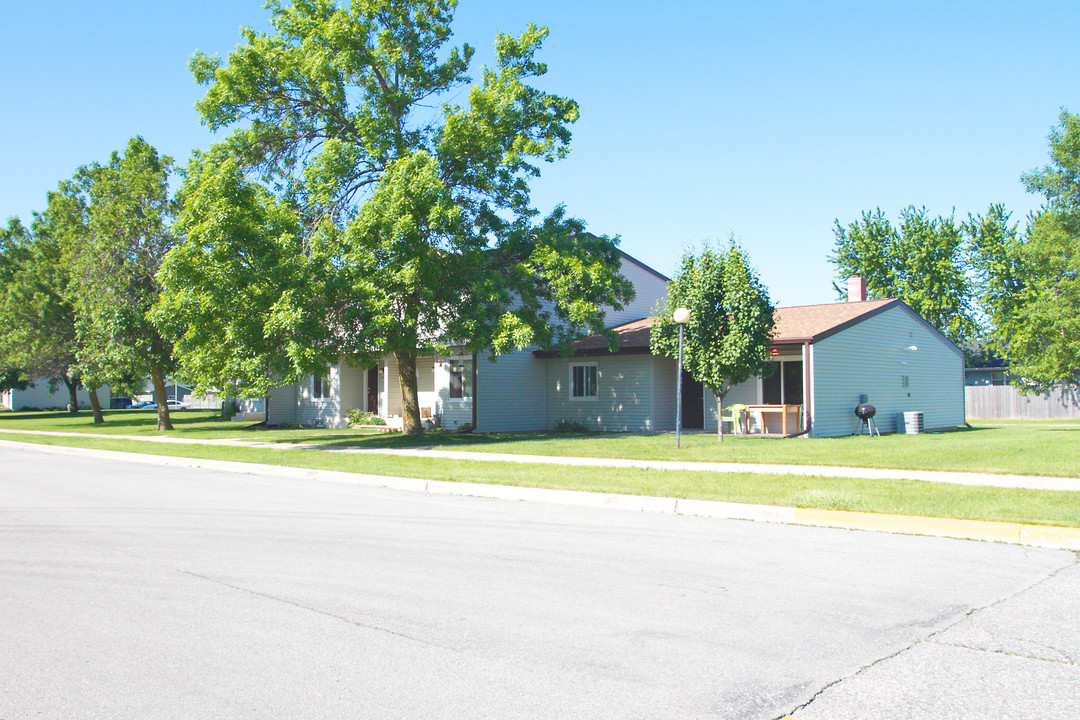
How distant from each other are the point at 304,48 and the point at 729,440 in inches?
609

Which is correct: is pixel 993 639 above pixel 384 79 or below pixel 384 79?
below

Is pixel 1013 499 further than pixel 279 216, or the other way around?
pixel 279 216

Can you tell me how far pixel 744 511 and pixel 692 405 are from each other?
1741 cm

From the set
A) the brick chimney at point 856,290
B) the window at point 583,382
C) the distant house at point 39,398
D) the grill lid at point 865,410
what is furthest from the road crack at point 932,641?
the distant house at point 39,398

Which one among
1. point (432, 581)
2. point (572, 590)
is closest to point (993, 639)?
point (572, 590)

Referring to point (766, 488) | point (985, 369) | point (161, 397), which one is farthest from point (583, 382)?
point (985, 369)

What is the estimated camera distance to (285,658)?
486 cm

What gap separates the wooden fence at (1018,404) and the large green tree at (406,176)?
29.7m

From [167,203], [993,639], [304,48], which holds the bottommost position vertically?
[993,639]

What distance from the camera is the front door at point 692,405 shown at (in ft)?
89.6

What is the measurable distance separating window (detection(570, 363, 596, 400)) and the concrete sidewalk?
1373 centimetres

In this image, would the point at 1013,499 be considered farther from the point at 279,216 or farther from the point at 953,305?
the point at 953,305

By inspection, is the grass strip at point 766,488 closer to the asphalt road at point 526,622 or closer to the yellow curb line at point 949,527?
the yellow curb line at point 949,527

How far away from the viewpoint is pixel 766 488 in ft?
38.4
